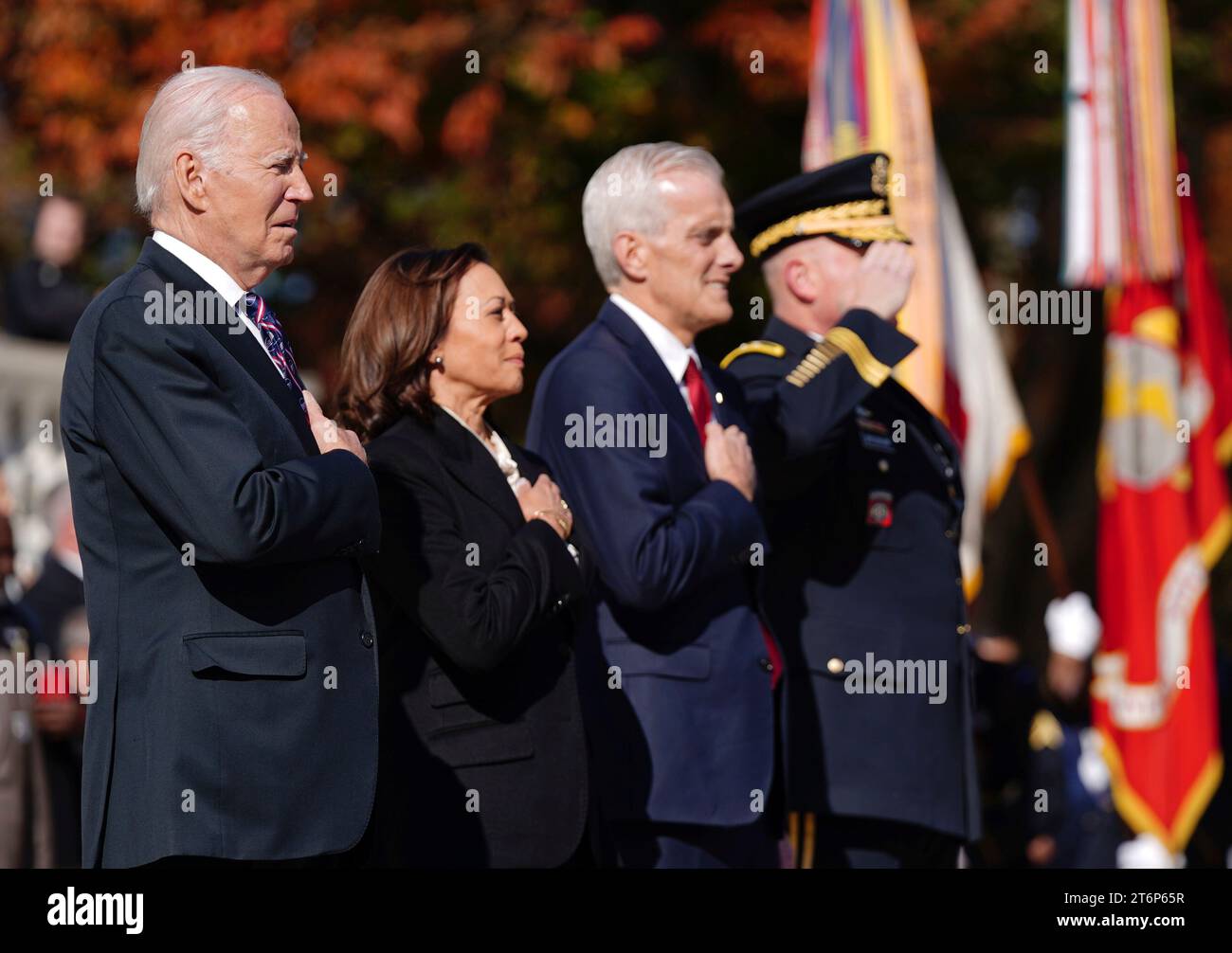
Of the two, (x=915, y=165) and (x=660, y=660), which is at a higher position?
(x=915, y=165)

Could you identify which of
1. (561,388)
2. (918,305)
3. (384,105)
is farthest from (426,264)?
(384,105)

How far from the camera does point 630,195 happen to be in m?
4.66

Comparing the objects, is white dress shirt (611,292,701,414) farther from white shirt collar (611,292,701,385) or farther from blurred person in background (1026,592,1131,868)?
blurred person in background (1026,592,1131,868)

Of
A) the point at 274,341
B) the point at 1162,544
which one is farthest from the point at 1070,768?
the point at 274,341

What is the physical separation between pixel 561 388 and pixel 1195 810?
443cm

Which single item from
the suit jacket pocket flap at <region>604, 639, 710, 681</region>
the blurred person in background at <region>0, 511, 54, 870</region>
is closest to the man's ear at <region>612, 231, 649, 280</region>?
the suit jacket pocket flap at <region>604, 639, 710, 681</region>

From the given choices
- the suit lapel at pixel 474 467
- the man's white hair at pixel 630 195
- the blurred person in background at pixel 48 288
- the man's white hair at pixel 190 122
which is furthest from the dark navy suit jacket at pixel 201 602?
the blurred person in background at pixel 48 288

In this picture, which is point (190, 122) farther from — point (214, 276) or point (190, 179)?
point (214, 276)

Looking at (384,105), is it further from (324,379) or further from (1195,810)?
(1195,810)

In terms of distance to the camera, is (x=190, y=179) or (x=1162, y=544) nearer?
(x=190, y=179)

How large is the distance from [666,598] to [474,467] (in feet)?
1.59

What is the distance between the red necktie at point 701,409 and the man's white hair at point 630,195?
28 cm

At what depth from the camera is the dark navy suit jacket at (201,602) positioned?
10.5ft

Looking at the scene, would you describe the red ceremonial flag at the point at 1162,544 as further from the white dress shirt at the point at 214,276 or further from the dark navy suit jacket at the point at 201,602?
the white dress shirt at the point at 214,276
